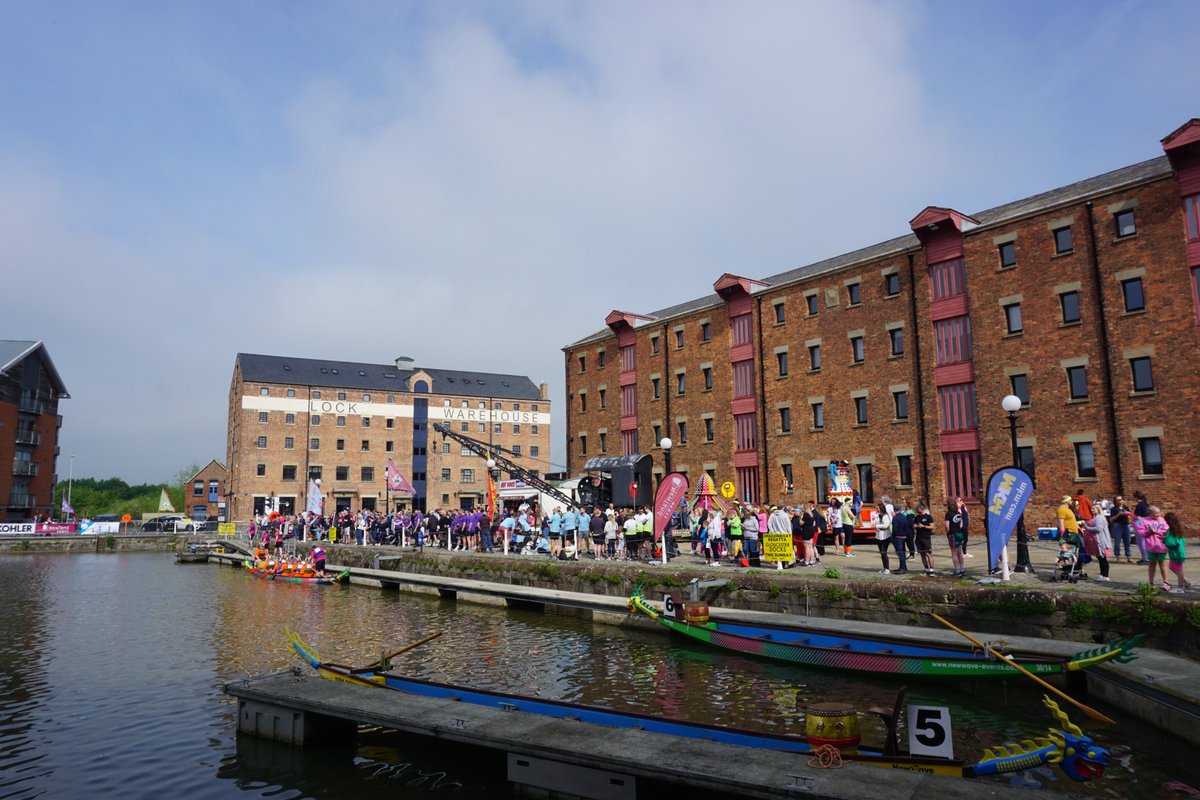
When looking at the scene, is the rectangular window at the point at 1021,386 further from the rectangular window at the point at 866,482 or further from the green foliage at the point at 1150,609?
the green foliage at the point at 1150,609

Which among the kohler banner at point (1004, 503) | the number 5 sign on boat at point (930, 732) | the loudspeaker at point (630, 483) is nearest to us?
the number 5 sign on boat at point (930, 732)

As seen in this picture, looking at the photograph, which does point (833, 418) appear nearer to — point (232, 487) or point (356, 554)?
point (356, 554)

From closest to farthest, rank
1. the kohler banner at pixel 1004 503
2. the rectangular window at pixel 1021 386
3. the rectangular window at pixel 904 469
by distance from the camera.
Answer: the kohler banner at pixel 1004 503 < the rectangular window at pixel 1021 386 < the rectangular window at pixel 904 469

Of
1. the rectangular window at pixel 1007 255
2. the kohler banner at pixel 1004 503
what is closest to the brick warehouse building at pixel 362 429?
the rectangular window at pixel 1007 255

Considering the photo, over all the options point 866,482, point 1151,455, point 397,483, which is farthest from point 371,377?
point 1151,455

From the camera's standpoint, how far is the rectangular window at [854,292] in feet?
114

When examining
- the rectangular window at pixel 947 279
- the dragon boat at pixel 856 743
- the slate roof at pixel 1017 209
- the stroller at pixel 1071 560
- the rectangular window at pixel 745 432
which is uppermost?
the slate roof at pixel 1017 209

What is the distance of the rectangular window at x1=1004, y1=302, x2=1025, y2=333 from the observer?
29.0m

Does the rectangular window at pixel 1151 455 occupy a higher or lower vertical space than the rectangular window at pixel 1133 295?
lower

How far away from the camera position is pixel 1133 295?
25.9 metres

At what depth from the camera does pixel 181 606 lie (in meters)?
26.0

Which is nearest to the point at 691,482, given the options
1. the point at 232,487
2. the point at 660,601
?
the point at 660,601

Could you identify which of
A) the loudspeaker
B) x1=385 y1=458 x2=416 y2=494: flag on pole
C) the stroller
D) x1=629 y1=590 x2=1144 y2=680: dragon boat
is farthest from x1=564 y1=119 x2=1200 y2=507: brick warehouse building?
x1=629 y1=590 x2=1144 y2=680: dragon boat

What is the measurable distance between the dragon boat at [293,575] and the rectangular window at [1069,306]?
1200 inches
